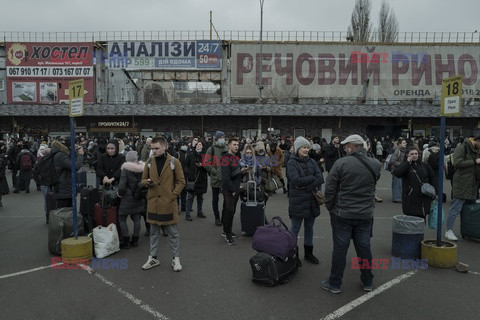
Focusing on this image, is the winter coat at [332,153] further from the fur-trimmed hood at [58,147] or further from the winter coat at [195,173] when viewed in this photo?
the fur-trimmed hood at [58,147]

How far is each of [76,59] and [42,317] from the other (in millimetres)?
33032

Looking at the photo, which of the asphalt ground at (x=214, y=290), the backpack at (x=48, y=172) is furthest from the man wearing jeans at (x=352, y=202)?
the backpack at (x=48, y=172)

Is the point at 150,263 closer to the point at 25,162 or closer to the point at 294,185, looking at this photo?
the point at 294,185

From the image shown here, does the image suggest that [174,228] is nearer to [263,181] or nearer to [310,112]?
[263,181]

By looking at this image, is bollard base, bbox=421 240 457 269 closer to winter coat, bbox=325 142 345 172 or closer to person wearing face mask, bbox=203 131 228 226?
person wearing face mask, bbox=203 131 228 226

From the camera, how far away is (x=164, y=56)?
32625 mm

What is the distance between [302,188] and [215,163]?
2.69 metres

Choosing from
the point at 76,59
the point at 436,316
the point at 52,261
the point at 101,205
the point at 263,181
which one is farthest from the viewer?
the point at 76,59

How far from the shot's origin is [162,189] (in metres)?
4.94

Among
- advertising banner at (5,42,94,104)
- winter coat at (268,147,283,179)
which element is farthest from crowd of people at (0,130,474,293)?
advertising banner at (5,42,94,104)

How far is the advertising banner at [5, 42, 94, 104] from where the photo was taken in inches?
1270

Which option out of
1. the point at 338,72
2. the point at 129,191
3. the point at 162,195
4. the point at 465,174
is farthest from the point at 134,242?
the point at 338,72

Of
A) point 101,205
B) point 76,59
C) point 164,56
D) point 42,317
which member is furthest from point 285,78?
point 42,317

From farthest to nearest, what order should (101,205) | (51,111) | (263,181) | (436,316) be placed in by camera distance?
(51,111), (263,181), (101,205), (436,316)
